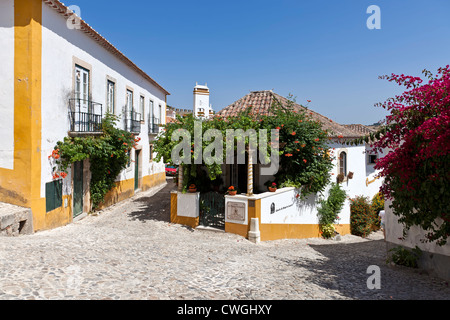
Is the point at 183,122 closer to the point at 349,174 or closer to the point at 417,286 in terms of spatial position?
the point at 417,286

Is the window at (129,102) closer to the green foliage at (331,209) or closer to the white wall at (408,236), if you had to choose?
the green foliage at (331,209)

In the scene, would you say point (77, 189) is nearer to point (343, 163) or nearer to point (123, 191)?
point (123, 191)

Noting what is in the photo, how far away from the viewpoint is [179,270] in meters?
5.76

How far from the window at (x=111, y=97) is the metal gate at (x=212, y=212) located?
603cm

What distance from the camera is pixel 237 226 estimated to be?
30.6ft

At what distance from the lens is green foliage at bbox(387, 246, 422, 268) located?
645 cm

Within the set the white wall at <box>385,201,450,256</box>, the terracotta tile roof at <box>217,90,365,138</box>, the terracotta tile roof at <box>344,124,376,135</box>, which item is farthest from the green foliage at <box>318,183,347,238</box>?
the terracotta tile roof at <box>344,124,376,135</box>

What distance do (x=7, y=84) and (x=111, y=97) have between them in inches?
209

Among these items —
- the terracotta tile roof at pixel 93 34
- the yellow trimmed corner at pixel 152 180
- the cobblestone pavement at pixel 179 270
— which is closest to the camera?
the cobblestone pavement at pixel 179 270

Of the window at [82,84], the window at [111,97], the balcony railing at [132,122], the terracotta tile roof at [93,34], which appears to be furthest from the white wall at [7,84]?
the balcony railing at [132,122]

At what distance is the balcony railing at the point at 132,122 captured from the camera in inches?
586

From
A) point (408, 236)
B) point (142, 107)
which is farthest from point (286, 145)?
point (142, 107)
